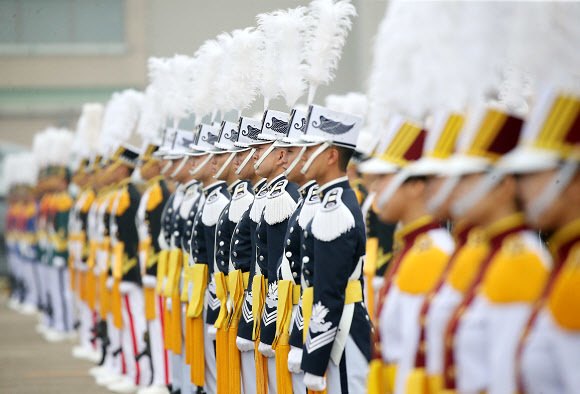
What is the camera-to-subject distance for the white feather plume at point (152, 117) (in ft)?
28.7

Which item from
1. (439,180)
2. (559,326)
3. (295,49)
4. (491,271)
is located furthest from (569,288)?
(295,49)

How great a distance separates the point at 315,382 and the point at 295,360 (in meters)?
0.29

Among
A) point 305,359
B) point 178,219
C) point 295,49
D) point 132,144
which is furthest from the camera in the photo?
point 132,144

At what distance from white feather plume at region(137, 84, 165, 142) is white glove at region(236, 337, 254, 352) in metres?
3.38

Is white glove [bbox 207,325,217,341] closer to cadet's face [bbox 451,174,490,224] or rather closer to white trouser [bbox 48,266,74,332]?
cadet's face [bbox 451,174,490,224]

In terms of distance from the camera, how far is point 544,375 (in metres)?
2.66

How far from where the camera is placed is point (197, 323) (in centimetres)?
680

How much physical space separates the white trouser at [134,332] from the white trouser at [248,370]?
2.82 m

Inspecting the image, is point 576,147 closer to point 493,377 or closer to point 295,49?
point 493,377

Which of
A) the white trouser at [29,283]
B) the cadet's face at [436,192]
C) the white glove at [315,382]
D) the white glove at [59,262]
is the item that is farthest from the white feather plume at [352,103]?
the white trouser at [29,283]

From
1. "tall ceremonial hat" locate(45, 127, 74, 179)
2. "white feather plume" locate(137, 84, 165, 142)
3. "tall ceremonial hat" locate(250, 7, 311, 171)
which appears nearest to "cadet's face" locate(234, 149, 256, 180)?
"tall ceremonial hat" locate(250, 7, 311, 171)

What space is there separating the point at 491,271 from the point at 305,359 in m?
1.79

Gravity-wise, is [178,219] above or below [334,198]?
below

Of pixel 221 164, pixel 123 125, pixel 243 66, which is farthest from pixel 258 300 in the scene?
pixel 123 125
